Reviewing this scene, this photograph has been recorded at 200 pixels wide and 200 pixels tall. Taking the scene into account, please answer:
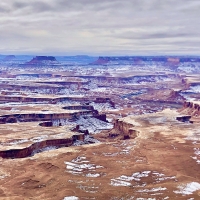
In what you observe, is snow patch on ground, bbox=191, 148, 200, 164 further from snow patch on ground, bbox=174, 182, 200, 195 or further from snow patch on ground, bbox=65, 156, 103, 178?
snow patch on ground, bbox=65, 156, 103, 178

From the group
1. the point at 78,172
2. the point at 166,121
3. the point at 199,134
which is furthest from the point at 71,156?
the point at 166,121

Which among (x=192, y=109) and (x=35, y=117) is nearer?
(x=35, y=117)

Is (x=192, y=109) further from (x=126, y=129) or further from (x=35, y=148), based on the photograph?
(x=35, y=148)

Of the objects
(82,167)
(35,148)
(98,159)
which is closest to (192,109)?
(35,148)

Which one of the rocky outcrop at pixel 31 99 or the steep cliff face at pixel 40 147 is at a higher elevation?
the steep cliff face at pixel 40 147

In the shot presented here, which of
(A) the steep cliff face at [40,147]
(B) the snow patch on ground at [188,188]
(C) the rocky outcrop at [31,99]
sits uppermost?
(B) the snow patch on ground at [188,188]

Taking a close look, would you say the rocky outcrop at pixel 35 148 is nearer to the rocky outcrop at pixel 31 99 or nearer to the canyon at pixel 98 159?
the canyon at pixel 98 159

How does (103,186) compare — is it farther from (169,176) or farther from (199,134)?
(199,134)

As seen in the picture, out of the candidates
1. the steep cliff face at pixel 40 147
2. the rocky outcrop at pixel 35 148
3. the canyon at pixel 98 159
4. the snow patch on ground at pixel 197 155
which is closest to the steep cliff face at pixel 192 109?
the canyon at pixel 98 159
